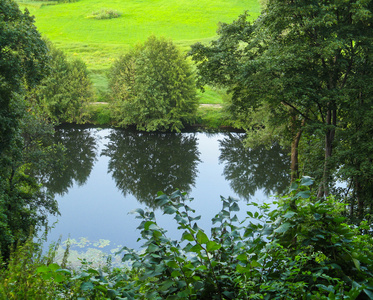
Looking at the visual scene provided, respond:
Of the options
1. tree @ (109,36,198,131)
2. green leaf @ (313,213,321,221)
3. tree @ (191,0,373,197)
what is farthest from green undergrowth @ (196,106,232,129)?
green leaf @ (313,213,321,221)

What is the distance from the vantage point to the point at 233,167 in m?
39.4

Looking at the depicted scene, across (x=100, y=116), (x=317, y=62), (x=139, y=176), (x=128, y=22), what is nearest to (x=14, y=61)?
(x=317, y=62)

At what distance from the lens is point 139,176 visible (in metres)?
37.1

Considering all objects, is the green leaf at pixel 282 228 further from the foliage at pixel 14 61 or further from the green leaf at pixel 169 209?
the foliage at pixel 14 61

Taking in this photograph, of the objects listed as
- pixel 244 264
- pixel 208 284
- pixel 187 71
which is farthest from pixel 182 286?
pixel 187 71

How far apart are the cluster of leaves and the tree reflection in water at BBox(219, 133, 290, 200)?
67277 millimetres

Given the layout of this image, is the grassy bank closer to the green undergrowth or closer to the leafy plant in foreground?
the green undergrowth

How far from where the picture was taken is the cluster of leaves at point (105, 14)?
324 ft

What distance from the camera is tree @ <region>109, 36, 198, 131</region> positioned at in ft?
149

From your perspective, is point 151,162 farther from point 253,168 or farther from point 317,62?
point 317,62

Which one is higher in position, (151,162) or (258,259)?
(258,259)

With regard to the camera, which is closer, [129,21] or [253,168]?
[253,168]

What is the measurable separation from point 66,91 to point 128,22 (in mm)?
56236

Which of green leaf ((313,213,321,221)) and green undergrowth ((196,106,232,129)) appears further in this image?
green undergrowth ((196,106,232,129))
